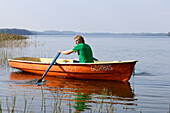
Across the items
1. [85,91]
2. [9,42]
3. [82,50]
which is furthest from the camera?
[9,42]

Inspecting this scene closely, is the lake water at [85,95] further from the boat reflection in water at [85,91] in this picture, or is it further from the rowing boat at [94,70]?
the rowing boat at [94,70]

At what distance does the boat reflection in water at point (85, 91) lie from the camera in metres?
6.52

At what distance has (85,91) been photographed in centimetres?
810

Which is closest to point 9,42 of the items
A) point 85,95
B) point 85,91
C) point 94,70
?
point 94,70

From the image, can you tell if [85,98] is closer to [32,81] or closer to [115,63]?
[115,63]

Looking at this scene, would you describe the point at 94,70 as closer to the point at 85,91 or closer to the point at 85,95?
the point at 85,91

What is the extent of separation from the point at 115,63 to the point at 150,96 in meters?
1.78

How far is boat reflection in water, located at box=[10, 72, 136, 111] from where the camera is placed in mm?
6523

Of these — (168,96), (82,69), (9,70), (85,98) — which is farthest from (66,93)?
(9,70)

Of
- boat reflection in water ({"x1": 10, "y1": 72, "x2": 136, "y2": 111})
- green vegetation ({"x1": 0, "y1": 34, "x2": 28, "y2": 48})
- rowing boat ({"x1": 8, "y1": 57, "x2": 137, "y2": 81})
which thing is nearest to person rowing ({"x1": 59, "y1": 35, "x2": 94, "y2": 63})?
rowing boat ({"x1": 8, "y1": 57, "x2": 137, "y2": 81})

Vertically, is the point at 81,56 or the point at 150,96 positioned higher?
the point at 81,56

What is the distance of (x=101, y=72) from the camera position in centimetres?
943

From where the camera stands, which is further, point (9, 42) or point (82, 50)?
point (9, 42)

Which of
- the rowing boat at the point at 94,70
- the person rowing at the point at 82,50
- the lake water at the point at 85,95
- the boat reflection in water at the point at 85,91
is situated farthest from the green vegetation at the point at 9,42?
the person rowing at the point at 82,50
